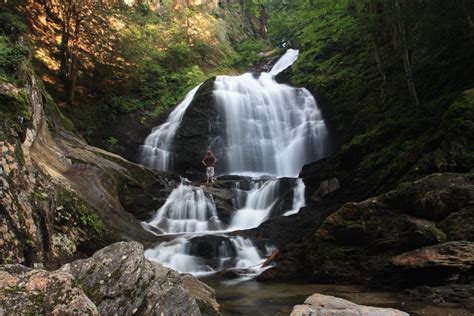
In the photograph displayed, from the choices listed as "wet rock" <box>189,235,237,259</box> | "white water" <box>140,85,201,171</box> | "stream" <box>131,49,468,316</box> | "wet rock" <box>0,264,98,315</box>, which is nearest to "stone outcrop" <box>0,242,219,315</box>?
"wet rock" <box>0,264,98,315</box>

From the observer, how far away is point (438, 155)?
812 cm

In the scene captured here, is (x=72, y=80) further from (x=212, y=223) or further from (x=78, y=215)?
(x=78, y=215)

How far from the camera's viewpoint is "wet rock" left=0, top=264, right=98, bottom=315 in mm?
2883

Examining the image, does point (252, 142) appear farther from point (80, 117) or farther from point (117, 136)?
point (80, 117)

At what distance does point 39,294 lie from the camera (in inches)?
120

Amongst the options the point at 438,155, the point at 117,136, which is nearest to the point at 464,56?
the point at 438,155

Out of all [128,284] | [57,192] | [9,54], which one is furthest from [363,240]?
[9,54]

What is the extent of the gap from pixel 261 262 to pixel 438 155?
510 cm

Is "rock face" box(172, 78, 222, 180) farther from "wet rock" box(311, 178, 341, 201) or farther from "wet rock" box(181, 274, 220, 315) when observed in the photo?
"wet rock" box(181, 274, 220, 315)

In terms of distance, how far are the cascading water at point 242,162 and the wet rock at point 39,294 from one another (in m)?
6.30

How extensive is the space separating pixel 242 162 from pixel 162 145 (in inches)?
179

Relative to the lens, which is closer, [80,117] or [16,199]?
[16,199]

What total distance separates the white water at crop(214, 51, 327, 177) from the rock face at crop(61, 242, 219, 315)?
14977 millimetres

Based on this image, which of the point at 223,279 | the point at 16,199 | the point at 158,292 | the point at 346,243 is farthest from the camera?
the point at 223,279
